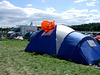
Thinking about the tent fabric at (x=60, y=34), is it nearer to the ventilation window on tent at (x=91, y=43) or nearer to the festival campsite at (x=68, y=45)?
the festival campsite at (x=68, y=45)

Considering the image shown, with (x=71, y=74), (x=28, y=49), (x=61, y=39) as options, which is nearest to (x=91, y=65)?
(x=71, y=74)

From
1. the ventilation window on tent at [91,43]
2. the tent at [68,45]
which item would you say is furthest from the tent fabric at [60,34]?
the ventilation window on tent at [91,43]

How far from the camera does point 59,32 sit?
7.91 meters

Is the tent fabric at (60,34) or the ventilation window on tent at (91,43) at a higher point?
the tent fabric at (60,34)

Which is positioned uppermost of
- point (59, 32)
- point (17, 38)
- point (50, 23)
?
point (50, 23)

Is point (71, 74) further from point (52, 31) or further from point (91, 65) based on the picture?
point (52, 31)

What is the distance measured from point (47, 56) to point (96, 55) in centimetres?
257

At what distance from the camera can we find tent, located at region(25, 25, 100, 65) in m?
6.43

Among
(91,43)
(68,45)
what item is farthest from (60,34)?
(91,43)

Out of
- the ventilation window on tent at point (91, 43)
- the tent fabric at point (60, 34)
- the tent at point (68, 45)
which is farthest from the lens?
the tent fabric at point (60, 34)

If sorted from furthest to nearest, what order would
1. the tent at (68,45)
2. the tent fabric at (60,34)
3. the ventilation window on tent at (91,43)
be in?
the tent fabric at (60,34)
the ventilation window on tent at (91,43)
the tent at (68,45)

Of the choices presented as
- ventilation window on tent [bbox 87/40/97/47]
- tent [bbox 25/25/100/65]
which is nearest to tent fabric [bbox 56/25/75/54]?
tent [bbox 25/25/100/65]

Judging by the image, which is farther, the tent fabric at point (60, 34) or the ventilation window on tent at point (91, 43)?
the tent fabric at point (60, 34)

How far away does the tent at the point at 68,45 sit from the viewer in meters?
6.43
